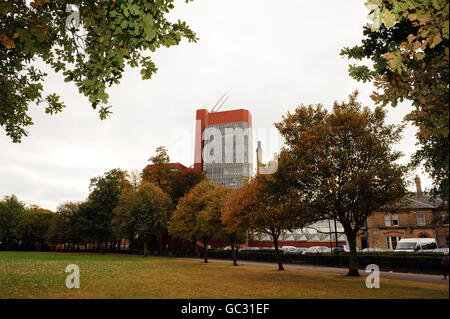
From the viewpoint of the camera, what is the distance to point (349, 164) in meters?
20.2

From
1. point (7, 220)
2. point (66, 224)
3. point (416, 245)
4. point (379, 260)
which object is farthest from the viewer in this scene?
point (7, 220)

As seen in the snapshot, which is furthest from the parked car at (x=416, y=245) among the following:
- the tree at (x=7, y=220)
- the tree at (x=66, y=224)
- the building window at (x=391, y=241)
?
the tree at (x=7, y=220)

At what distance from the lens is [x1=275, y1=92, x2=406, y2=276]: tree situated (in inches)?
758

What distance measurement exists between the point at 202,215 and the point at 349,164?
2075 centimetres

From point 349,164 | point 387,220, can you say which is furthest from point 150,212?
point 387,220

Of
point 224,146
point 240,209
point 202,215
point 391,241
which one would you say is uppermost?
point 224,146

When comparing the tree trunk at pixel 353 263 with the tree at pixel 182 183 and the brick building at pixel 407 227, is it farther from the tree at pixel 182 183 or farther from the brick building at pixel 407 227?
the tree at pixel 182 183

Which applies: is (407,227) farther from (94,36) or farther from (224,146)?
(224,146)

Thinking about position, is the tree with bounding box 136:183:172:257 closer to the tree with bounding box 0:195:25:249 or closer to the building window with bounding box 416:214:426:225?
the building window with bounding box 416:214:426:225

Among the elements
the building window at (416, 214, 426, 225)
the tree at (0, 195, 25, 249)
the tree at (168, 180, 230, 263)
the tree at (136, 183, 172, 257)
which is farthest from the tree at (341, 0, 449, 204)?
the tree at (0, 195, 25, 249)

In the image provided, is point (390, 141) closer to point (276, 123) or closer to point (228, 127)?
point (276, 123)

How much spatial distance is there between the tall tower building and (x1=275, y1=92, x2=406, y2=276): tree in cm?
8507
